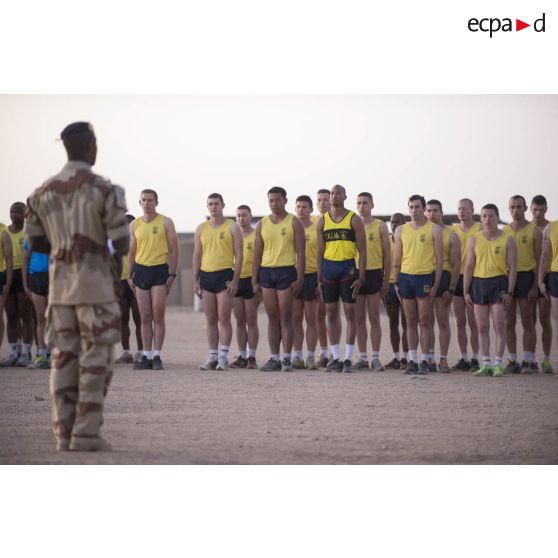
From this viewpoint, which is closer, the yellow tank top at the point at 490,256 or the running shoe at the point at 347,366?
the yellow tank top at the point at 490,256

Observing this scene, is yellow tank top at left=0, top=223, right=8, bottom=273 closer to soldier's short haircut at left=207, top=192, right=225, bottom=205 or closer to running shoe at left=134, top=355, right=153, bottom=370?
running shoe at left=134, top=355, right=153, bottom=370

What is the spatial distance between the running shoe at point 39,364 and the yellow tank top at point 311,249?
3.50m

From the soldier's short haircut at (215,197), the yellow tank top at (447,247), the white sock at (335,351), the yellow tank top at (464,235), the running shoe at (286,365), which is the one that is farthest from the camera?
the yellow tank top at (464,235)

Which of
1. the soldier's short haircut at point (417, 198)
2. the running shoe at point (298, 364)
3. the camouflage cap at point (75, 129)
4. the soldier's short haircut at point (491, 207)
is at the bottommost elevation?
the running shoe at point (298, 364)

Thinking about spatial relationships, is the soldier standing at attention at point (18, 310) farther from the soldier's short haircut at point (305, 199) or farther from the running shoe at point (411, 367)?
the running shoe at point (411, 367)

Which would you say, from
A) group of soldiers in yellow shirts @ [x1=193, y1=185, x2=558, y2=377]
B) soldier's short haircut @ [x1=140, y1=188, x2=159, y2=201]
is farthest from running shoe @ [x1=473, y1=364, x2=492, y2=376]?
Result: soldier's short haircut @ [x1=140, y1=188, x2=159, y2=201]

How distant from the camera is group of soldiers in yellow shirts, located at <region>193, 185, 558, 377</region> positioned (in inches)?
464

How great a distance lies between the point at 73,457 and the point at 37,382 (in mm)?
4765

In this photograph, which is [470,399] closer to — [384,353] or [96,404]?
[96,404]

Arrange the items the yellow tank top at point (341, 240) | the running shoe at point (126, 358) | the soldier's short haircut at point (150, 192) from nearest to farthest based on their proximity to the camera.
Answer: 1. the yellow tank top at point (341, 240)
2. the soldier's short haircut at point (150, 192)
3. the running shoe at point (126, 358)

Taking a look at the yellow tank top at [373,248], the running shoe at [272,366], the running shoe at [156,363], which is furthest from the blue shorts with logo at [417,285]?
the running shoe at [156,363]

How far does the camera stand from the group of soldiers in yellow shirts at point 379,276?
11797mm

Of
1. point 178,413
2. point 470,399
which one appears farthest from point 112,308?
point 470,399

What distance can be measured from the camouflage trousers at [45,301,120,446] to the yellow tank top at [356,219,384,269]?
252 inches
